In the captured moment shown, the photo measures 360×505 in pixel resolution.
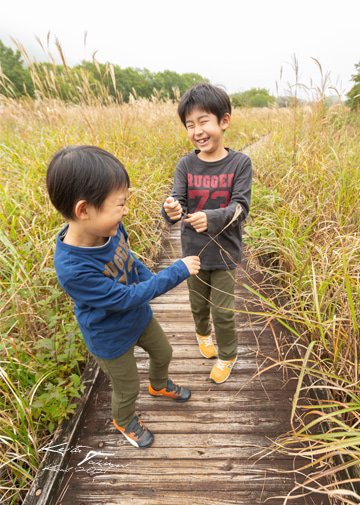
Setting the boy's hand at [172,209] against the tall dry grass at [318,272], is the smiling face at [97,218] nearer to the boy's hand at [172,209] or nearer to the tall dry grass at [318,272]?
the boy's hand at [172,209]

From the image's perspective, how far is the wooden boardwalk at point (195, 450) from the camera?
1.25 meters

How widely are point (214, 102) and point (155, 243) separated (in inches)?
73.7

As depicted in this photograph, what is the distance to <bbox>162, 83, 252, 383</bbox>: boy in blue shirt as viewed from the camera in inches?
55.1

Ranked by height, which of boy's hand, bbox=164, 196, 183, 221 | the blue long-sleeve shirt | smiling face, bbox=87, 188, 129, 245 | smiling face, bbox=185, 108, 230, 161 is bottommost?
the blue long-sleeve shirt

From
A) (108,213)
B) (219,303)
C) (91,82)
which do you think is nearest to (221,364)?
(219,303)

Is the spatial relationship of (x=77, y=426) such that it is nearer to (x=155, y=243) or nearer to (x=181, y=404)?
(x=181, y=404)

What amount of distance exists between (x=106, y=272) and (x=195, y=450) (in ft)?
3.69

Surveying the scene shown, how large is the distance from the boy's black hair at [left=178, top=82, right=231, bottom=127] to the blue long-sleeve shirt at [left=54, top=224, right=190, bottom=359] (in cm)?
81

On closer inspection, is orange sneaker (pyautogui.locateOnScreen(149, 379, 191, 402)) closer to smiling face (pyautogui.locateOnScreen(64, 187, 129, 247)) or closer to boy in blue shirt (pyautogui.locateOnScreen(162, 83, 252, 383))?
boy in blue shirt (pyautogui.locateOnScreen(162, 83, 252, 383))

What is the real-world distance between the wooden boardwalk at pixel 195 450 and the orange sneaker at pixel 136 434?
42 mm

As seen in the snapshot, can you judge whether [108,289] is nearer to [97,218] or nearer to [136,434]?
[97,218]

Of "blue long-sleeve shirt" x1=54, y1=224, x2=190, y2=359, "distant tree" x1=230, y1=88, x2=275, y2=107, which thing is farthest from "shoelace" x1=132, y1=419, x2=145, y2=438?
"distant tree" x1=230, y1=88, x2=275, y2=107

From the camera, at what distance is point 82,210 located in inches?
36.8

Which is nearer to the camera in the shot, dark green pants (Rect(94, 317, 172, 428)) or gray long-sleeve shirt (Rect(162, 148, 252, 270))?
dark green pants (Rect(94, 317, 172, 428))
